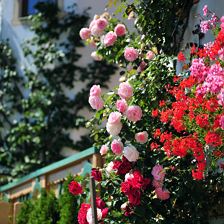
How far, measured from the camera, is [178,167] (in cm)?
513

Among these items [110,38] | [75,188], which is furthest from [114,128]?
[110,38]

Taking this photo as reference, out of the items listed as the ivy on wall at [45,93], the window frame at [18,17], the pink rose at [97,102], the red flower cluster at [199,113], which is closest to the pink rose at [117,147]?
the pink rose at [97,102]


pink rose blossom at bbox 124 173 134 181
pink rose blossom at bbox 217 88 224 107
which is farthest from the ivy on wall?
pink rose blossom at bbox 217 88 224 107

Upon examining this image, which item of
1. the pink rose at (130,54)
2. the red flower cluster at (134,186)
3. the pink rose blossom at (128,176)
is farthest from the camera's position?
the pink rose at (130,54)

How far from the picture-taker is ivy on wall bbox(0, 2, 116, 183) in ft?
39.3

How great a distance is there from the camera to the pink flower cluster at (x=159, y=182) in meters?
5.01

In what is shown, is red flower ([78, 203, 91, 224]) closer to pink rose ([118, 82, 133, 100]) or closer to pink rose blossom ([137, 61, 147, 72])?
pink rose ([118, 82, 133, 100])

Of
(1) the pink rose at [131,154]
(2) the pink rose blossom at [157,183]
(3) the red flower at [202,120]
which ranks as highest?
(1) the pink rose at [131,154]

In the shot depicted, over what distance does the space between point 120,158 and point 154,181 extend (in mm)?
405

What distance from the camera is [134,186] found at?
4.94 metres

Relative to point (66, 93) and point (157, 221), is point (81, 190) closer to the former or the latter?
point (157, 221)

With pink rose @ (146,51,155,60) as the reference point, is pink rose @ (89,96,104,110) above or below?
below

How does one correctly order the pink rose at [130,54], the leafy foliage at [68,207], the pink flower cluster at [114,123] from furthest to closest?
the leafy foliage at [68,207] → the pink rose at [130,54] → the pink flower cluster at [114,123]

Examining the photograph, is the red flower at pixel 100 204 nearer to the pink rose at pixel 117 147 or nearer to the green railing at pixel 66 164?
the pink rose at pixel 117 147
